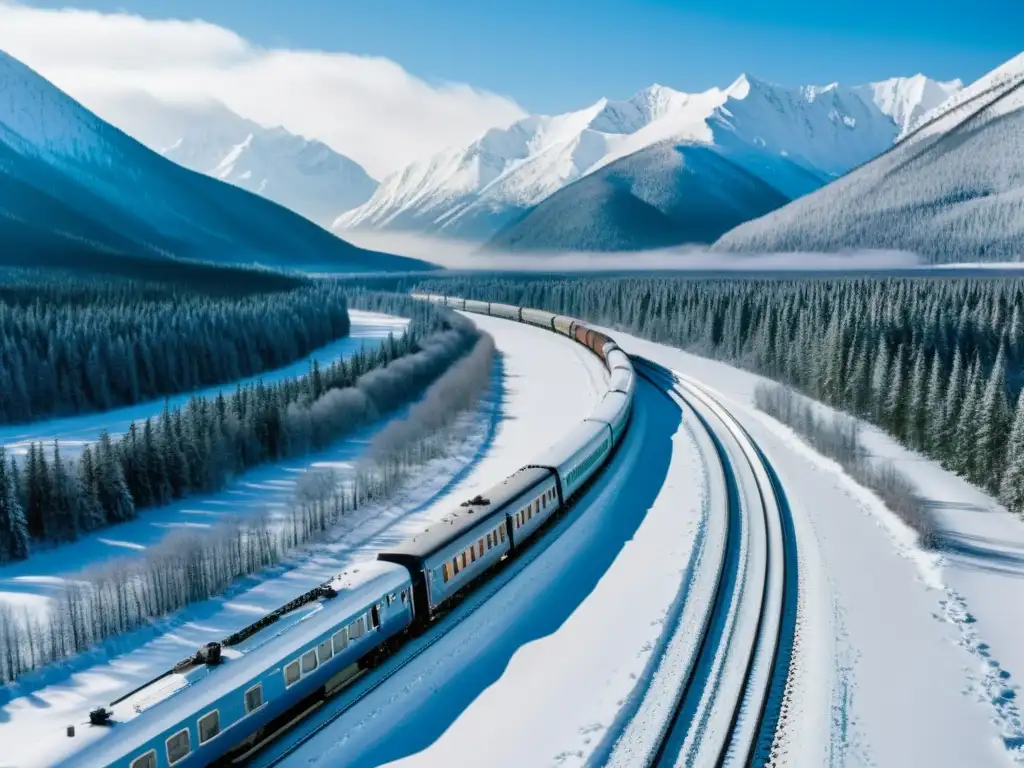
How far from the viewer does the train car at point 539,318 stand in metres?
133

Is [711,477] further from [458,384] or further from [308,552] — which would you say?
[458,384]

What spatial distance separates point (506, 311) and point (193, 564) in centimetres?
12772

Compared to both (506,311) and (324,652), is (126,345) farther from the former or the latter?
(506,311)

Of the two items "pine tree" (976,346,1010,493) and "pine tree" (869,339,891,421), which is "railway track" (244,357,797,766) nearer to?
"pine tree" (976,346,1010,493)

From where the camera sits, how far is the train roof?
1099 inches

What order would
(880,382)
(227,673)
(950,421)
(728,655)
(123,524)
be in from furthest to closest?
(880,382) < (950,421) < (123,524) < (728,655) < (227,673)

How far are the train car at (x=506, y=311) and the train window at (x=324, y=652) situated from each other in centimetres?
12801

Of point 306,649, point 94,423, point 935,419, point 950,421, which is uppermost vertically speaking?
point 950,421

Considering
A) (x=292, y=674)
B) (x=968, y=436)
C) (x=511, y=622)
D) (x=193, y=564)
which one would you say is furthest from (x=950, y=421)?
(x=292, y=674)

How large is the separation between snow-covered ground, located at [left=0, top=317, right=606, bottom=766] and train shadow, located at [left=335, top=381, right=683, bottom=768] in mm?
7008

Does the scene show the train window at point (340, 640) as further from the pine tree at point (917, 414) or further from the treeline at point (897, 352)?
the pine tree at point (917, 414)

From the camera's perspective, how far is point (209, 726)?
18.9m

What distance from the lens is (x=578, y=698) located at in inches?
945

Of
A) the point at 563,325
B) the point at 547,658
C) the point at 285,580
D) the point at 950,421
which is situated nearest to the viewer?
the point at 547,658
